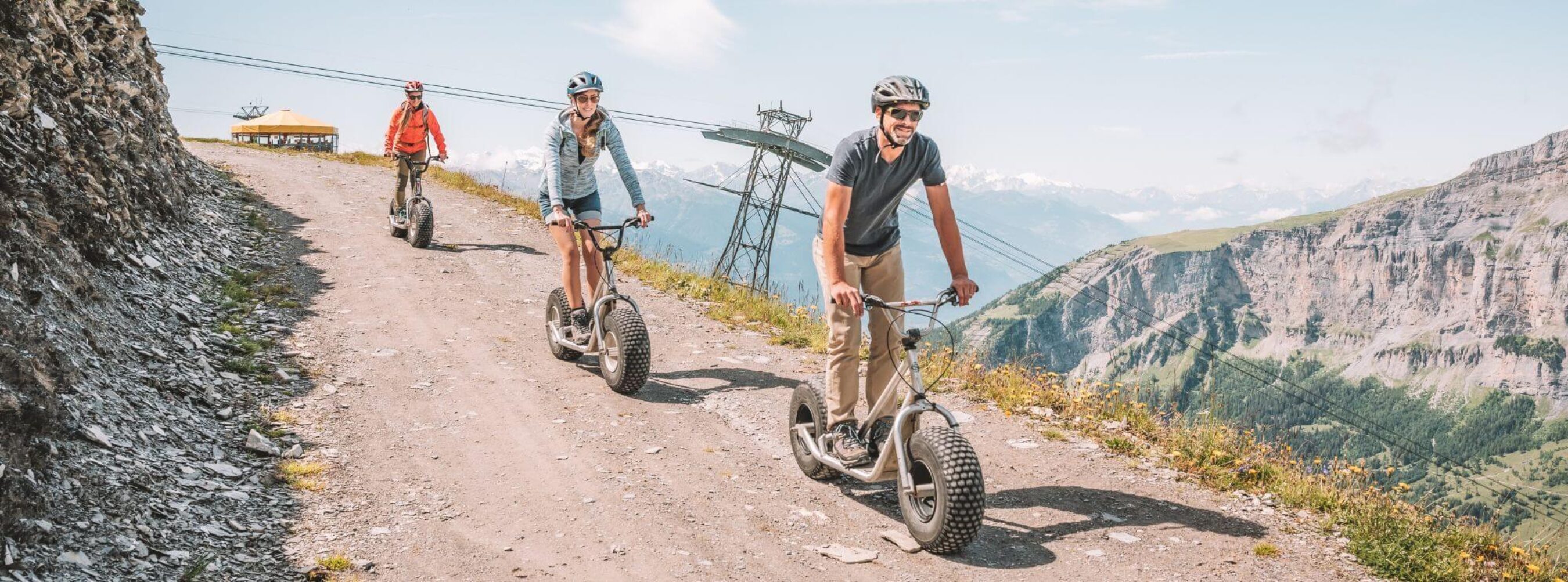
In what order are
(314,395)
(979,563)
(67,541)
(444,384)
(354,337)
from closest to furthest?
(67,541), (979,563), (314,395), (444,384), (354,337)

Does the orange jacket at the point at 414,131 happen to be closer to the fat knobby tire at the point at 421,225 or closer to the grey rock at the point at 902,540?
the fat knobby tire at the point at 421,225

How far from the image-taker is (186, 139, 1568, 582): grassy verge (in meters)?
6.21

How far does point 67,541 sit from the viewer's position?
4969 mm

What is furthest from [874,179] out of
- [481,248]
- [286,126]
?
[286,126]

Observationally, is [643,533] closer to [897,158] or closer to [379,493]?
[379,493]

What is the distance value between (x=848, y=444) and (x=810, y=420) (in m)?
0.64

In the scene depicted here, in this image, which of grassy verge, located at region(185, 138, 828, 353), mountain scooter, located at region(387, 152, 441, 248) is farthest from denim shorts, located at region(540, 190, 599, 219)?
mountain scooter, located at region(387, 152, 441, 248)

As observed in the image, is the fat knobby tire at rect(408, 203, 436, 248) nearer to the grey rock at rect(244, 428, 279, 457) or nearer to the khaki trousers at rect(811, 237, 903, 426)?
the grey rock at rect(244, 428, 279, 457)

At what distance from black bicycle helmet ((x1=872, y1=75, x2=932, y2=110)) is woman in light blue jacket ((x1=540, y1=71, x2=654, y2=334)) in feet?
12.2

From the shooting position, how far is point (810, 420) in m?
7.41

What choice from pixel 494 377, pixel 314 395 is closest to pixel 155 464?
pixel 314 395

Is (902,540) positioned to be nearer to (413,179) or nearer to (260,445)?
(260,445)

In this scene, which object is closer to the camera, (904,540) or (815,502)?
(904,540)

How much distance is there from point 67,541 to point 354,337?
242 inches
